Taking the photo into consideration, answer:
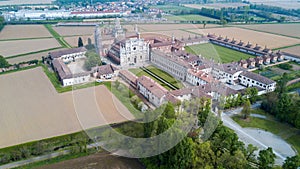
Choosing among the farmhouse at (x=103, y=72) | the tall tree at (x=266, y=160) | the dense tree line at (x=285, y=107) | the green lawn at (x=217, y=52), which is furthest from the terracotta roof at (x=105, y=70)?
the tall tree at (x=266, y=160)

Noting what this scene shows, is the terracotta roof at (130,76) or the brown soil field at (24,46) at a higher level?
the brown soil field at (24,46)

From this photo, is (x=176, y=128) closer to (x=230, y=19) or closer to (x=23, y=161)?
(x=23, y=161)

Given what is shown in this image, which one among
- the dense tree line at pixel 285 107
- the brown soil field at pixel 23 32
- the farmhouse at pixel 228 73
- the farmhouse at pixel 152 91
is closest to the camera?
the dense tree line at pixel 285 107

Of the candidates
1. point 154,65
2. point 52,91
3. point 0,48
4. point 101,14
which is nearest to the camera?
point 52,91

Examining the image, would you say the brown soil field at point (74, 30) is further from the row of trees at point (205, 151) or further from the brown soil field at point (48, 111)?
the row of trees at point (205, 151)

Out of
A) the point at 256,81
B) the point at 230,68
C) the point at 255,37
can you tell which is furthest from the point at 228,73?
the point at 255,37

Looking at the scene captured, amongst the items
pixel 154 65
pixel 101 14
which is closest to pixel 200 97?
pixel 154 65
